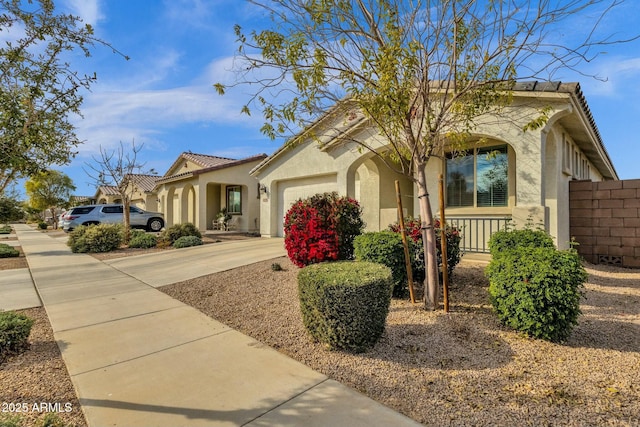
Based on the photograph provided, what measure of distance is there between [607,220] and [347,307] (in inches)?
353

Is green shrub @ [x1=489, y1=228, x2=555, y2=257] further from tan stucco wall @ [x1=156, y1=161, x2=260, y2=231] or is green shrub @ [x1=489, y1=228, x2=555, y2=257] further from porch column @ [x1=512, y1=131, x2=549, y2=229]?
tan stucco wall @ [x1=156, y1=161, x2=260, y2=231]

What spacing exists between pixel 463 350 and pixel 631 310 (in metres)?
3.43

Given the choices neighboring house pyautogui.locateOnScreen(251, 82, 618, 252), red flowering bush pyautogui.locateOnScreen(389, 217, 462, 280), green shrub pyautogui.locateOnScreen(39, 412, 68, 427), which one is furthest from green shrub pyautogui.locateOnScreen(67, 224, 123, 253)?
red flowering bush pyautogui.locateOnScreen(389, 217, 462, 280)

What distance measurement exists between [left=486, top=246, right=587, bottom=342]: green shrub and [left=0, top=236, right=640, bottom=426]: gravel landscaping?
24 centimetres

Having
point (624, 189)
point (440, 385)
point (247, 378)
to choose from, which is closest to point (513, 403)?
point (440, 385)

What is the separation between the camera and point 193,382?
3121mm

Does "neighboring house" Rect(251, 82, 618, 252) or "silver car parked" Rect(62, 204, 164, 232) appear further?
"silver car parked" Rect(62, 204, 164, 232)

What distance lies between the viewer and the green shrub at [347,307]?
11.7 ft

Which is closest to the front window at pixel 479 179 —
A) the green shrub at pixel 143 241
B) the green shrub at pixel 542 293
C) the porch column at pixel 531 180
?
the porch column at pixel 531 180

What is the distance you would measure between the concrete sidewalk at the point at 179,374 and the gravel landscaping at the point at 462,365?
0.61 feet

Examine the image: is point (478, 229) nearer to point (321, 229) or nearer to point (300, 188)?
point (321, 229)

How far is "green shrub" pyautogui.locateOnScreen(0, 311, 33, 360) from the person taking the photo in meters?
3.66

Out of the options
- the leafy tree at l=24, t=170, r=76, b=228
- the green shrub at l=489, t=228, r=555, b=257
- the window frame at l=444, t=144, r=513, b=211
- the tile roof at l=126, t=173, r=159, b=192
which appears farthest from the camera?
the leafy tree at l=24, t=170, r=76, b=228

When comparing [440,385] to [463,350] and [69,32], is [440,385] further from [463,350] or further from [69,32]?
[69,32]
